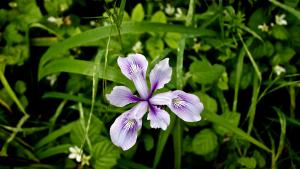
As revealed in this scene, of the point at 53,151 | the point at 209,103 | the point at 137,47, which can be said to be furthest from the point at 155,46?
the point at 53,151

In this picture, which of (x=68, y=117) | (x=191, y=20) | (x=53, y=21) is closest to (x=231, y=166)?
(x=191, y=20)

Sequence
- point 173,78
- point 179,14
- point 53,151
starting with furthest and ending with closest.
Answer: point 179,14 < point 53,151 < point 173,78

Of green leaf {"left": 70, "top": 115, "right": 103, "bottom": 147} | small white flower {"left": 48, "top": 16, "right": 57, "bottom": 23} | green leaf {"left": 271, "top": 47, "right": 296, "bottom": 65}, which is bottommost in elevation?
green leaf {"left": 70, "top": 115, "right": 103, "bottom": 147}

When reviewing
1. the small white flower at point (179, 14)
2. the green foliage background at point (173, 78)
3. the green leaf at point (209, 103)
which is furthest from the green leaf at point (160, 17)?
the green leaf at point (209, 103)

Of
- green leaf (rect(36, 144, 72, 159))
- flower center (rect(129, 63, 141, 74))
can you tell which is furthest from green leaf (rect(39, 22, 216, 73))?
green leaf (rect(36, 144, 72, 159))

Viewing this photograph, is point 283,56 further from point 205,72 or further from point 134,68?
point 134,68

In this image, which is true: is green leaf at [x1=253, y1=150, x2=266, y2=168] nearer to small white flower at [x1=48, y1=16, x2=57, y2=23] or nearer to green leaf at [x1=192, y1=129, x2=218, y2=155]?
green leaf at [x1=192, y1=129, x2=218, y2=155]
